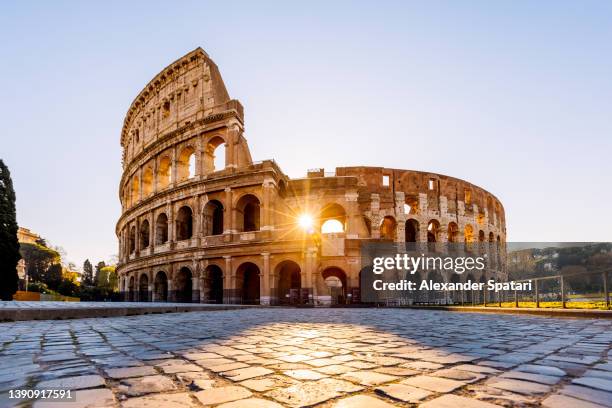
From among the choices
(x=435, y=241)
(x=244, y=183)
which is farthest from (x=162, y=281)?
(x=435, y=241)

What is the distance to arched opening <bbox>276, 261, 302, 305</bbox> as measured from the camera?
22.9m

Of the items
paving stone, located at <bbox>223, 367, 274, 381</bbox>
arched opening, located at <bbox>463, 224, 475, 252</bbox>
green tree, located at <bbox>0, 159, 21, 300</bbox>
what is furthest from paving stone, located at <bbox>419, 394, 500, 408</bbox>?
arched opening, located at <bbox>463, 224, 475, 252</bbox>

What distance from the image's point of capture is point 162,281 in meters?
27.1

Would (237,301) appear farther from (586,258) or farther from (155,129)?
(586,258)

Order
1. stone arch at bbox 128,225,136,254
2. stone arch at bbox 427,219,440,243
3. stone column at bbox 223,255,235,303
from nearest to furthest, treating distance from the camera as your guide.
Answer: stone column at bbox 223,255,235,303 < stone arch at bbox 128,225,136,254 < stone arch at bbox 427,219,440,243

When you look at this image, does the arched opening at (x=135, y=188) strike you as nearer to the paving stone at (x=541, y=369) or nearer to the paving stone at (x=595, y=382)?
Result: the paving stone at (x=541, y=369)

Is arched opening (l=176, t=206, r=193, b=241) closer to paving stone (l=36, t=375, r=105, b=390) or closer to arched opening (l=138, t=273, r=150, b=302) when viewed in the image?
arched opening (l=138, t=273, r=150, b=302)

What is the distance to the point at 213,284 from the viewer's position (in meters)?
25.2

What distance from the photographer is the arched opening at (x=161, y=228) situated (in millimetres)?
27062

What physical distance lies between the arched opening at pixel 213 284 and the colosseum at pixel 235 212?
0.07m

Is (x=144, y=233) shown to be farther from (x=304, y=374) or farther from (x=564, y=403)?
(x=564, y=403)

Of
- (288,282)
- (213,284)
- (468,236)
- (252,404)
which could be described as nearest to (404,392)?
(252,404)

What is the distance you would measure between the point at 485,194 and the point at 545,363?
36.9 metres

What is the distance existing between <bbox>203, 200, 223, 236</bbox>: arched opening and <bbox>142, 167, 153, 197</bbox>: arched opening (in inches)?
294
